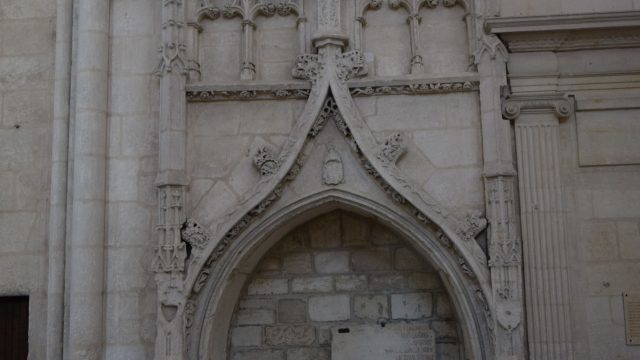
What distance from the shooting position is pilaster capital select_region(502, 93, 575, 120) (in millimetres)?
6312

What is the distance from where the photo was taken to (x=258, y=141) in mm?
6492

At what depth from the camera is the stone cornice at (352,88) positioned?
6.40 meters

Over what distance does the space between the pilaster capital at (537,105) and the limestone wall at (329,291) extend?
4.77 feet

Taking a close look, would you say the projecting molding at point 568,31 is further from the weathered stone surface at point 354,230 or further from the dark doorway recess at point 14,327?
the dark doorway recess at point 14,327

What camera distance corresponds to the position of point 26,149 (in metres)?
6.90

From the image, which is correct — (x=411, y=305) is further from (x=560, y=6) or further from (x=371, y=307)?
(x=560, y=6)

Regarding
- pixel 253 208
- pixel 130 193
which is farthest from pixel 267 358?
pixel 130 193

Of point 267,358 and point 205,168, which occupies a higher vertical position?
point 205,168

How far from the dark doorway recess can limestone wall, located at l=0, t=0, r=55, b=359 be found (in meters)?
0.10

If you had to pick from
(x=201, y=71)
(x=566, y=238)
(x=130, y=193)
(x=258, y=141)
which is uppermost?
(x=201, y=71)

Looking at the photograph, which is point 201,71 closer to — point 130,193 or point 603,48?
point 130,193

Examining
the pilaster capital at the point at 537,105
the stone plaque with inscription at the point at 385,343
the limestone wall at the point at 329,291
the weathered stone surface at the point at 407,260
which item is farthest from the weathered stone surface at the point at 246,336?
the pilaster capital at the point at 537,105

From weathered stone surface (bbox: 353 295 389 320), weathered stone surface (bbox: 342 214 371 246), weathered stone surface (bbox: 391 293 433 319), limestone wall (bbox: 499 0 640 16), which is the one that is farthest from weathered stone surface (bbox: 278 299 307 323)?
limestone wall (bbox: 499 0 640 16)

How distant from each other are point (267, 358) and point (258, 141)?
6.13ft
